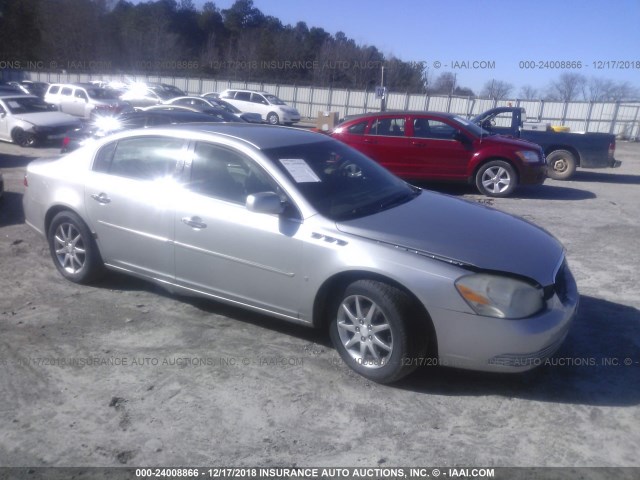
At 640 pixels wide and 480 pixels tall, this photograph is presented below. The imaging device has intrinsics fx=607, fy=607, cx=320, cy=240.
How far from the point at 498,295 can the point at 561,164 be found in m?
11.2

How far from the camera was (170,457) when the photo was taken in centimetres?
324

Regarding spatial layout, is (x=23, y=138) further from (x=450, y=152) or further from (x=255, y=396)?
(x=255, y=396)

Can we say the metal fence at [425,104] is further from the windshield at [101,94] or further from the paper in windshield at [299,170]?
the paper in windshield at [299,170]

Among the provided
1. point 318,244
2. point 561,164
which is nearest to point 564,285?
point 318,244

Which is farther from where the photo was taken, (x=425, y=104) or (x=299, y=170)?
(x=425, y=104)

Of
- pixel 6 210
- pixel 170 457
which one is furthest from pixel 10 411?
pixel 6 210

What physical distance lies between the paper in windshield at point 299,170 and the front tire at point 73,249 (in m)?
2.08

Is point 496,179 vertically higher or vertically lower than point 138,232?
higher

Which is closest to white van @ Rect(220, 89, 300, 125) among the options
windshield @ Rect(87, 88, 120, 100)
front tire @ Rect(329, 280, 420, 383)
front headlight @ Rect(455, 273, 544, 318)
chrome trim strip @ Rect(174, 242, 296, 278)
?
windshield @ Rect(87, 88, 120, 100)

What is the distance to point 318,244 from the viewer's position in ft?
13.5

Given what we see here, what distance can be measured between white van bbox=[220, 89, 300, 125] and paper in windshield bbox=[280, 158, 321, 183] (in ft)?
80.6

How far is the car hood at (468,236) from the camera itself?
153 inches

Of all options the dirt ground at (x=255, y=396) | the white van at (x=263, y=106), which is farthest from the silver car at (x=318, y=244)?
the white van at (x=263, y=106)

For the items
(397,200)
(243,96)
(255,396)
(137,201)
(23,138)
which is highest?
(243,96)
